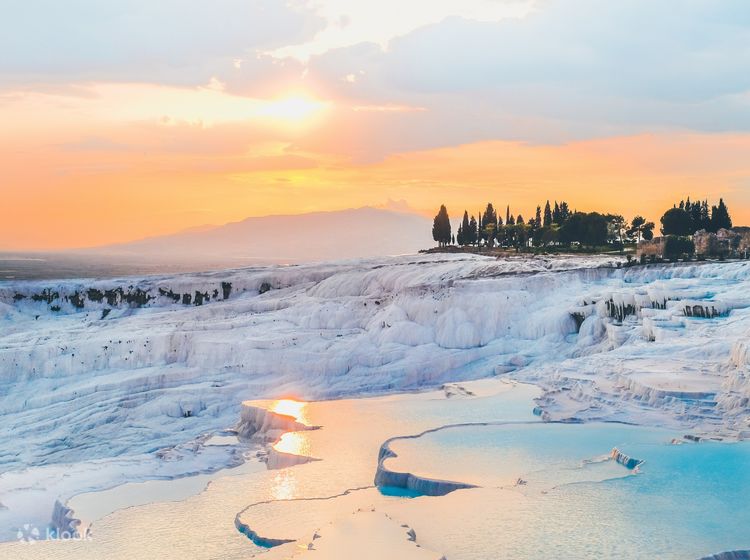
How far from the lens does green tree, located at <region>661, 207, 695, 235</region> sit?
67.2m

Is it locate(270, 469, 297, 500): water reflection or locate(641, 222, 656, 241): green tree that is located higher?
locate(641, 222, 656, 241): green tree

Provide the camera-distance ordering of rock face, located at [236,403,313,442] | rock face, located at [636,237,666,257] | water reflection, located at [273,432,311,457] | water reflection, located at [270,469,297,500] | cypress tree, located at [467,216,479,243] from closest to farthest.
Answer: water reflection, located at [270,469,297,500], water reflection, located at [273,432,311,457], rock face, located at [236,403,313,442], rock face, located at [636,237,666,257], cypress tree, located at [467,216,479,243]

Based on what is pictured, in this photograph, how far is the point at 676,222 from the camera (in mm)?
67188

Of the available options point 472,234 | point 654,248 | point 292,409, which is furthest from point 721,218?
point 292,409

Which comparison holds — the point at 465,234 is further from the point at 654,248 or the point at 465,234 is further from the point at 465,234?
the point at 654,248

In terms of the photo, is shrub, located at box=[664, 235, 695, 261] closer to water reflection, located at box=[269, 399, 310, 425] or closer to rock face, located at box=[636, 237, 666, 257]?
rock face, located at box=[636, 237, 666, 257]

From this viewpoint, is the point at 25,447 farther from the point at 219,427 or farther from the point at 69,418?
the point at 219,427

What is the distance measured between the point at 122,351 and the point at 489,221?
6547 centimetres

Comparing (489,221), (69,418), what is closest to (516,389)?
(69,418)

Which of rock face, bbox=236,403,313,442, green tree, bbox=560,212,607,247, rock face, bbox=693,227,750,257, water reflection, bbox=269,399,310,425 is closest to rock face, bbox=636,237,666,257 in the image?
rock face, bbox=693,227,750,257

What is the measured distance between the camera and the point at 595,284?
41.6 metres

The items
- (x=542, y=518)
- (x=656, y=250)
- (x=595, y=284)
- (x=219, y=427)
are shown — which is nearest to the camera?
Answer: (x=542, y=518)

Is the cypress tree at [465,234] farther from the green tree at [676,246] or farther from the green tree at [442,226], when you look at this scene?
the green tree at [676,246]

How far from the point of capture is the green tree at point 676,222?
6719 centimetres
